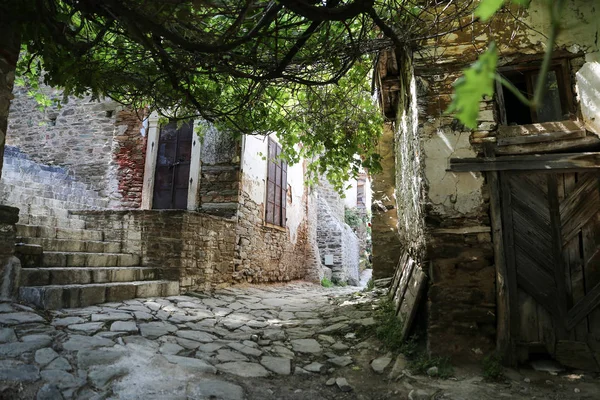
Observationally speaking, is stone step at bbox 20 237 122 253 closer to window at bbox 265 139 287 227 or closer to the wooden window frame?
window at bbox 265 139 287 227

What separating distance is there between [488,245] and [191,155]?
19.6ft

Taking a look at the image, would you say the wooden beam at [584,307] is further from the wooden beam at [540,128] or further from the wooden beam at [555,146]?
the wooden beam at [540,128]

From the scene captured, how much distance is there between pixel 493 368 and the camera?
8.99 ft

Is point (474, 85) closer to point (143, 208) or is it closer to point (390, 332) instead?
point (390, 332)

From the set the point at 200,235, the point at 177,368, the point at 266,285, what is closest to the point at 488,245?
the point at 177,368

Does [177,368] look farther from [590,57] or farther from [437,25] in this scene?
[590,57]

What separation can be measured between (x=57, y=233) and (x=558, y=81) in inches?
226

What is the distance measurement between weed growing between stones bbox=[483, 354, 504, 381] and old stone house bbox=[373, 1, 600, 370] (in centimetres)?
7

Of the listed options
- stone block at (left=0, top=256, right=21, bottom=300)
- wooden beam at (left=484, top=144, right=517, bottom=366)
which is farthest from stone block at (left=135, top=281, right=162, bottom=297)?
wooden beam at (left=484, top=144, right=517, bottom=366)

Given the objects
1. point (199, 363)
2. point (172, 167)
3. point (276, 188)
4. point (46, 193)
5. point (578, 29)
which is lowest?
point (199, 363)

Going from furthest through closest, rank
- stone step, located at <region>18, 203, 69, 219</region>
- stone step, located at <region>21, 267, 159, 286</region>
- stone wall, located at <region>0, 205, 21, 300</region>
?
stone step, located at <region>18, 203, 69, 219</region> < stone step, located at <region>21, 267, 159, 286</region> < stone wall, located at <region>0, 205, 21, 300</region>

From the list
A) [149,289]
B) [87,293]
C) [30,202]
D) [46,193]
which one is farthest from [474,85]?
[46,193]

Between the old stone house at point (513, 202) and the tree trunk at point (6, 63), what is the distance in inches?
116

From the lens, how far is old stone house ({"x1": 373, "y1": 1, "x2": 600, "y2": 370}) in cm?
291
